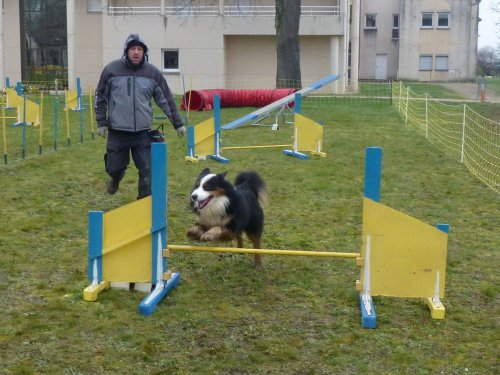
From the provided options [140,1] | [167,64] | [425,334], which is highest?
[140,1]

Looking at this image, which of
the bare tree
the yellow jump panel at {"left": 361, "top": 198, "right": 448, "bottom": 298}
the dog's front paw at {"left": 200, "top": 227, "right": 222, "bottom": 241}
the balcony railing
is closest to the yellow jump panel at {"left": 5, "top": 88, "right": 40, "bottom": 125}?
the dog's front paw at {"left": 200, "top": 227, "right": 222, "bottom": 241}

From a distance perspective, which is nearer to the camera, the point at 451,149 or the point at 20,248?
the point at 20,248

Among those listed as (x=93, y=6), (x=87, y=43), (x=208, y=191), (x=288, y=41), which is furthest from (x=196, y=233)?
(x=93, y=6)

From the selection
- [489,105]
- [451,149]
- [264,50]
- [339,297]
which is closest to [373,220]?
[339,297]

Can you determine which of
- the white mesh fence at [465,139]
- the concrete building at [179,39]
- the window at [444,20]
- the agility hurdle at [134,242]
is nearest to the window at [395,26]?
the window at [444,20]

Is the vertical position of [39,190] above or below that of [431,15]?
below

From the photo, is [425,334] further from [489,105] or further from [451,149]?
[489,105]

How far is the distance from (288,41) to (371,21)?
2810cm

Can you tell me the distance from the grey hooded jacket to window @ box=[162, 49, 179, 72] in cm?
2209

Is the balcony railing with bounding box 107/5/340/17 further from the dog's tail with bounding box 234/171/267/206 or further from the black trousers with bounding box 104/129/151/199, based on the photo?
the dog's tail with bounding box 234/171/267/206

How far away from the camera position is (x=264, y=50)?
93.8 feet

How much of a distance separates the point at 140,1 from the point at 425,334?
87.6 feet

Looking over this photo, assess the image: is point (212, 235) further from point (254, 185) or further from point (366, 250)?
point (366, 250)

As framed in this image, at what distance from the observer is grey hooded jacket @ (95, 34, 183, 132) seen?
641 centimetres
